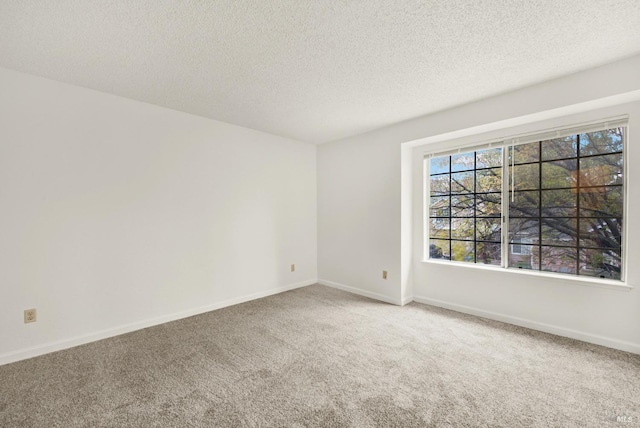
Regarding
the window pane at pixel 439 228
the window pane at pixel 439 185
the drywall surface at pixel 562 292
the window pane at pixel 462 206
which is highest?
the window pane at pixel 439 185

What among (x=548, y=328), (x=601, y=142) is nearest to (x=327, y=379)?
(x=548, y=328)

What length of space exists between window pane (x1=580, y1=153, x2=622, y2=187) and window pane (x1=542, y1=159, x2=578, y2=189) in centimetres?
6

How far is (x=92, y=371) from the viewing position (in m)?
2.13

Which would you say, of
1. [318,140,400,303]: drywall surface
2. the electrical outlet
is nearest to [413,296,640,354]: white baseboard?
[318,140,400,303]: drywall surface

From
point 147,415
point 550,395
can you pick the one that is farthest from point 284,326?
point 550,395

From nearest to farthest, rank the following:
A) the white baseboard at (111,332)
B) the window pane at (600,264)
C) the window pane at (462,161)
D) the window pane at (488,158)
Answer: the white baseboard at (111,332) < the window pane at (600,264) < the window pane at (488,158) < the window pane at (462,161)

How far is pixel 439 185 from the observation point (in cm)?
371

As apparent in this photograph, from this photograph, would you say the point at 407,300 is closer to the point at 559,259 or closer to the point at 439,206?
the point at 439,206

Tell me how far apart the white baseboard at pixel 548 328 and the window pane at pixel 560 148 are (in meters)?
1.68

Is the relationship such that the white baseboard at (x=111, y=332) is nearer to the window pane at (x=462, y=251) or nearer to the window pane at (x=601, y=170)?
the window pane at (x=462, y=251)

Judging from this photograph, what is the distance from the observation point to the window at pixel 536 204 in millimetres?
2566

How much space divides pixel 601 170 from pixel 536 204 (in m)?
0.57

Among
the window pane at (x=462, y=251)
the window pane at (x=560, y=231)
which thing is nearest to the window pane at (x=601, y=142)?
the window pane at (x=560, y=231)

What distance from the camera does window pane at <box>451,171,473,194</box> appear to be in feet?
11.3
